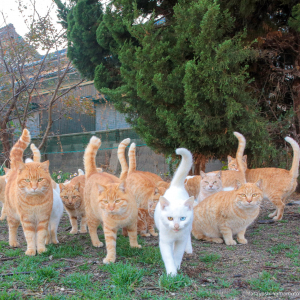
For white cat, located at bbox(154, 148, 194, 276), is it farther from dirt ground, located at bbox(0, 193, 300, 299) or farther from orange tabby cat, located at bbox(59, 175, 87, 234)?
orange tabby cat, located at bbox(59, 175, 87, 234)

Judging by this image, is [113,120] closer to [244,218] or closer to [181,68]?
[181,68]

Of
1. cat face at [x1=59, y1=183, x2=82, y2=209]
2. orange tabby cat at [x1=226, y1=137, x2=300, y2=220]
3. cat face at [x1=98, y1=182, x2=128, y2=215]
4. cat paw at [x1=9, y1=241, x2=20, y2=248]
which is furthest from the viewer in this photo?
orange tabby cat at [x1=226, y1=137, x2=300, y2=220]

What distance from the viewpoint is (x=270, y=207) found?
6945 millimetres

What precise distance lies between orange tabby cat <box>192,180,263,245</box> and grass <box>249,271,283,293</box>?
1252 mm

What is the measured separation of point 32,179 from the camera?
356 centimetres

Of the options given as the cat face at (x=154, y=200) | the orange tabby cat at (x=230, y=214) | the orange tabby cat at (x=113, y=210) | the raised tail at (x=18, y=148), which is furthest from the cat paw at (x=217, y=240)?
Result: the raised tail at (x=18, y=148)

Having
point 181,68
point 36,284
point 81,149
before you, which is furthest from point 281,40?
point 81,149

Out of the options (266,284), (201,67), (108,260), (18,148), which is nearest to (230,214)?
(266,284)

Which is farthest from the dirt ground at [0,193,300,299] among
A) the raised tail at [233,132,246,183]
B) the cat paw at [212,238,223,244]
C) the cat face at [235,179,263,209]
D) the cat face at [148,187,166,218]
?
the raised tail at [233,132,246,183]

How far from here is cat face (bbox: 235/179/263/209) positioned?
13.4ft

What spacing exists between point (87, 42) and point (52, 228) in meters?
5.17

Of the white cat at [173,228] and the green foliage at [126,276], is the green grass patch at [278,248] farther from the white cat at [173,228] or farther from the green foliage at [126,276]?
the green foliage at [126,276]

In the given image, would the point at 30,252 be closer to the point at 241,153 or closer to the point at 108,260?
the point at 108,260

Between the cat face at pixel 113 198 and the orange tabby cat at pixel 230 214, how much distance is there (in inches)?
53.7
